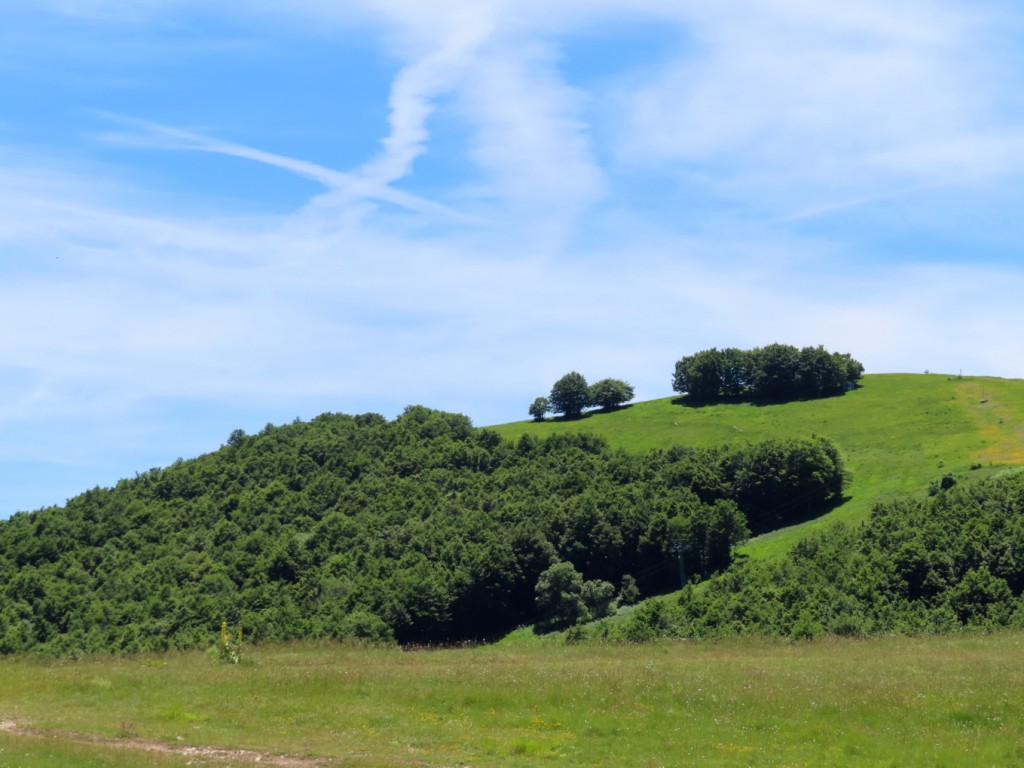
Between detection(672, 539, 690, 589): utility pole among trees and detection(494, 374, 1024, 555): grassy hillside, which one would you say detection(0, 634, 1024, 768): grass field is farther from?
detection(494, 374, 1024, 555): grassy hillside

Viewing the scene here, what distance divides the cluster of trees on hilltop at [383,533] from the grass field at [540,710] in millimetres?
40027

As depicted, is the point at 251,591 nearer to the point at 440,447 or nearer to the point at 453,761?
A: the point at 440,447

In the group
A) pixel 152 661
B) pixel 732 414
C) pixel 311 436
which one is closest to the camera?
pixel 152 661

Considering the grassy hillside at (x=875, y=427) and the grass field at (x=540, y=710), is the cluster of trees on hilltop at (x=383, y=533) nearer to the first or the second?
the grassy hillside at (x=875, y=427)

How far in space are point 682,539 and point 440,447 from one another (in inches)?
2874

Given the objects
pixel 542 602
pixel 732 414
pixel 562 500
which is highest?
pixel 732 414

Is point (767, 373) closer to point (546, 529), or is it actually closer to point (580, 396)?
point (580, 396)

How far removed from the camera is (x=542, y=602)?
306 feet

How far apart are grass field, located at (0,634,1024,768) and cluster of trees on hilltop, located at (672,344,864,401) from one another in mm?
129263

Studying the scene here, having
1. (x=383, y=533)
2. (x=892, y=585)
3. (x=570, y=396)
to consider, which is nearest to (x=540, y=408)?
(x=570, y=396)

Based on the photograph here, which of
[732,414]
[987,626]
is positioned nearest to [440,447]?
[732,414]

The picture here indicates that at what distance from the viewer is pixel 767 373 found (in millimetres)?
167250

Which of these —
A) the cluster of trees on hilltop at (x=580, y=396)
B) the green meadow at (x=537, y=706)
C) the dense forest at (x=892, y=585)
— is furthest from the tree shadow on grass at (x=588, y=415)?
the green meadow at (x=537, y=706)

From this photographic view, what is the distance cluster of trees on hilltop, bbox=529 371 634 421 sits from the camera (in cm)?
18050
